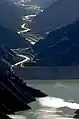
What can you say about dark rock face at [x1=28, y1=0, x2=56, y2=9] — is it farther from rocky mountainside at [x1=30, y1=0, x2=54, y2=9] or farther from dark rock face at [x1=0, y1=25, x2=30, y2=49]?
dark rock face at [x1=0, y1=25, x2=30, y2=49]

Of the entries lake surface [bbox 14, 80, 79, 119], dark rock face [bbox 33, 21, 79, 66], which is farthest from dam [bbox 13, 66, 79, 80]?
dark rock face [bbox 33, 21, 79, 66]

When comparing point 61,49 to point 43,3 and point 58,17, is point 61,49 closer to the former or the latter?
point 58,17

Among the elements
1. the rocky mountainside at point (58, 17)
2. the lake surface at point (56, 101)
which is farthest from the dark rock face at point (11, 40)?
the lake surface at point (56, 101)

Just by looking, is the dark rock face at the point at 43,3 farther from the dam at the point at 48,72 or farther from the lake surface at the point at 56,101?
the lake surface at the point at 56,101

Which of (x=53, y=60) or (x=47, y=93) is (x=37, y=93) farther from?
(x=53, y=60)

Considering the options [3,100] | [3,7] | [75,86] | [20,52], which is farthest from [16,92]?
[3,7]
